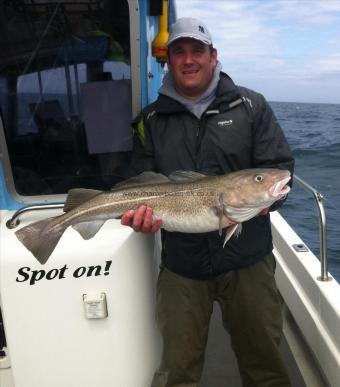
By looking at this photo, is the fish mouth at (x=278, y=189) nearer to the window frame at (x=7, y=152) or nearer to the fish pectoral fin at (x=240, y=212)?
the fish pectoral fin at (x=240, y=212)

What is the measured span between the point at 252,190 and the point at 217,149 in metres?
0.45

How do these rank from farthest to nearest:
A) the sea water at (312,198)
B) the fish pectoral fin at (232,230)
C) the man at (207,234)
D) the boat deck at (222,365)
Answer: the sea water at (312,198) < the boat deck at (222,365) < the man at (207,234) < the fish pectoral fin at (232,230)

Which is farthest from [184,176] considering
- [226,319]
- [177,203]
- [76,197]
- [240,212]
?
[226,319]

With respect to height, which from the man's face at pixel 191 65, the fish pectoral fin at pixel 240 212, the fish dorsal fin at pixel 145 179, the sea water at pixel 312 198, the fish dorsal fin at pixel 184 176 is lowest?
the sea water at pixel 312 198

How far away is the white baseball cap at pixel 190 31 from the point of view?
2.80m

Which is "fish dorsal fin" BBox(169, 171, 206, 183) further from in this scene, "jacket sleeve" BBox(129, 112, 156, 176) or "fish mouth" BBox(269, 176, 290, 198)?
"fish mouth" BBox(269, 176, 290, 198)

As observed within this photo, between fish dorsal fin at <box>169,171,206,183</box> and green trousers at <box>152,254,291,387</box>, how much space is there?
0.71 m

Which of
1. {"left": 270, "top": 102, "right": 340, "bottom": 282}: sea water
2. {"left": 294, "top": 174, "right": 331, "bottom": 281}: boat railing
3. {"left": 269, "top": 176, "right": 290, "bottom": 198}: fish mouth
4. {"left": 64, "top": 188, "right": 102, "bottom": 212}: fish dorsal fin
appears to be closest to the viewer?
{"left": 269, "top": 176, "right": 290, "bottom": 198}: fish mouth

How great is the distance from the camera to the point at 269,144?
286cm

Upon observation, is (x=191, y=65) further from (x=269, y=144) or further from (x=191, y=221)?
(x=191, y=221)

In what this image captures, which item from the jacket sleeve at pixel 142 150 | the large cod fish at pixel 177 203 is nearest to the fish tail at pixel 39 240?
the large cod fish at pixel 177 203

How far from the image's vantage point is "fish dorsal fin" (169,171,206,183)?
2713mm

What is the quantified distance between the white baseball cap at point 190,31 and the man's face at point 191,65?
40 mm

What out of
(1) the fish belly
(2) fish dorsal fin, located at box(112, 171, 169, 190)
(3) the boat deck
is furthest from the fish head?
(3) the boat deck
